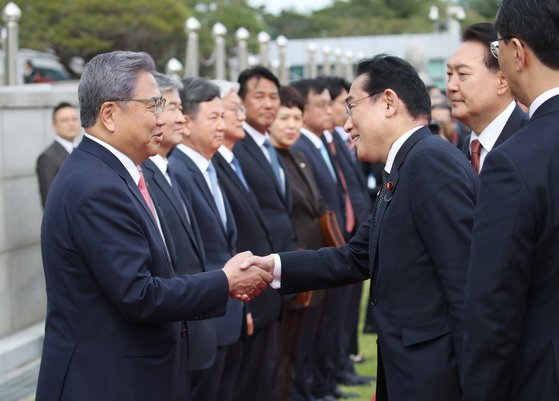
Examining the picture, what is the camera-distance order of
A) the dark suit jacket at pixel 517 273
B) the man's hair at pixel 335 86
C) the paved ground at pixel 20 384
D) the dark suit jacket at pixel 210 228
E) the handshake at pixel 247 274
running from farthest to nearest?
the man's hair at pixel 335 86, the paved ground at pixel 20 384, the dark suit jacket at pixel 210 228, the handshake at pixel 247 274, the dark suit jacket at pixel 517 273

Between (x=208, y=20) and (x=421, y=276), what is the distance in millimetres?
51383

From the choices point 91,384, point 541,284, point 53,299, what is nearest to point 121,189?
point 53,299

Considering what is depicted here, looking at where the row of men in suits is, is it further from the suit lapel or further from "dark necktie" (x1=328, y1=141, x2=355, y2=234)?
"dark necktie" (x1=328, y1=141, x2=355, y2=234)

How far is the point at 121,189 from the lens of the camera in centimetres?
379

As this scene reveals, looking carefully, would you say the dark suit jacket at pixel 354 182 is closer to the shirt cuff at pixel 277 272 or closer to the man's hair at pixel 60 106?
the man's hair at pixel 60 106

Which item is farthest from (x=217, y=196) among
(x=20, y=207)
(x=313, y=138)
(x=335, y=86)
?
(x=335, y=86)

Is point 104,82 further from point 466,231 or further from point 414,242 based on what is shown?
point 466,231

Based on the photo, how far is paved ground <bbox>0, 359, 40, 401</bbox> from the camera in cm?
714

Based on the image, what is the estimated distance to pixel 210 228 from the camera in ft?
18.4

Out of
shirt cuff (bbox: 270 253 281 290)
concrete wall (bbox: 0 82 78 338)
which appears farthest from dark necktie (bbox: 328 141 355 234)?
shirt cuff (bbox: 270 253 281 290)

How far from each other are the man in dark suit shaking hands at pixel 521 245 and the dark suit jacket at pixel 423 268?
67 centimetres

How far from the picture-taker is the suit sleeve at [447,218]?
12.0 feet

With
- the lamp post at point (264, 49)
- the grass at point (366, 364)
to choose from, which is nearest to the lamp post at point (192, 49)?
the lamp post at point (264, 49)

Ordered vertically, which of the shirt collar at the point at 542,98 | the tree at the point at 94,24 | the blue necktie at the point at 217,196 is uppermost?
the tree at the point at 94,24
